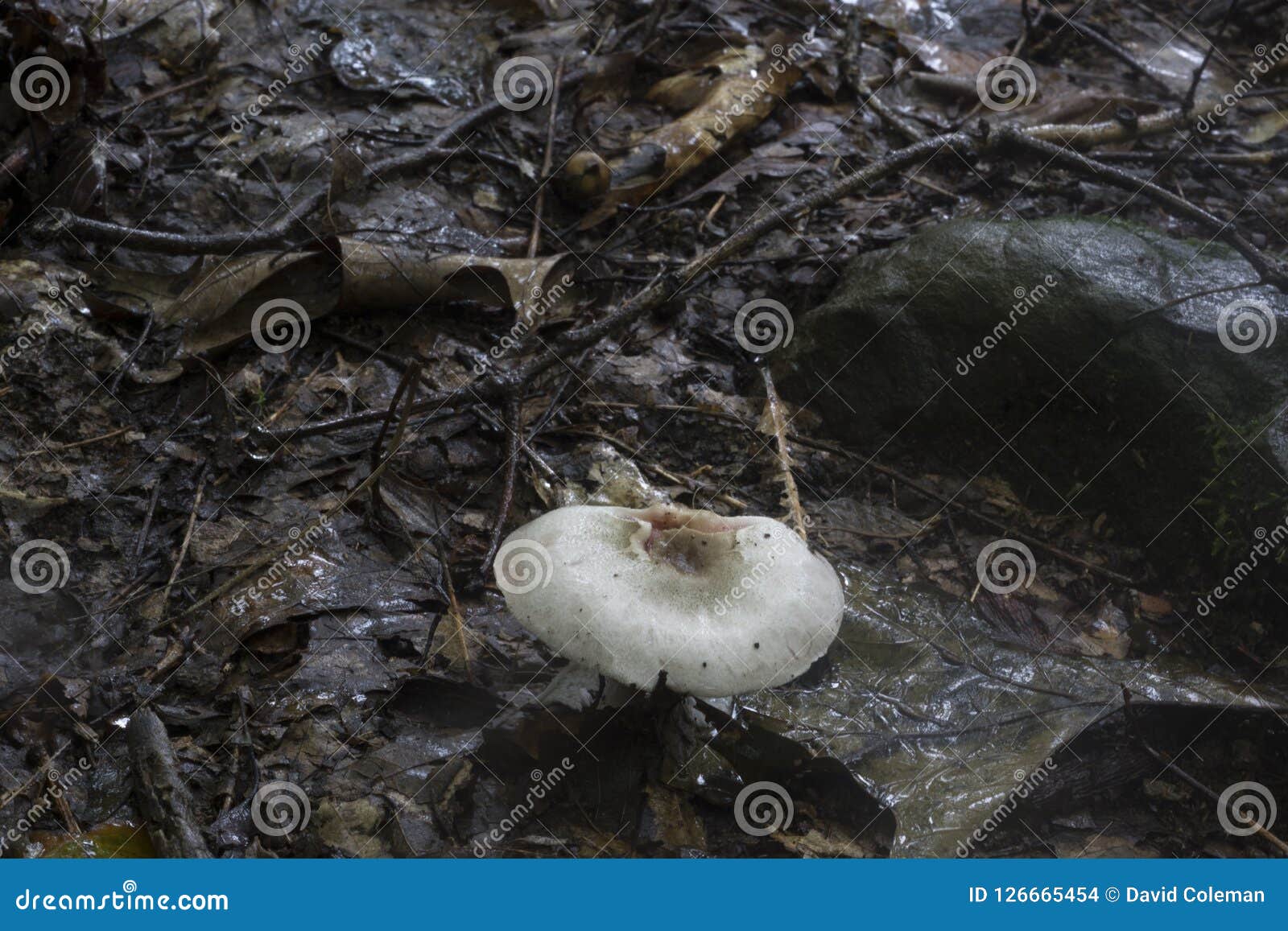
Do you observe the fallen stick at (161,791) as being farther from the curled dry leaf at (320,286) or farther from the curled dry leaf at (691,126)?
the curled dry leaf at (691,126)


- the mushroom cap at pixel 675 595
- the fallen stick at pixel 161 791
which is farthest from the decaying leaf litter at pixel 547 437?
the mushroom cap at pixel 675 595

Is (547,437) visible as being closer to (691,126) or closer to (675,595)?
(675,595)

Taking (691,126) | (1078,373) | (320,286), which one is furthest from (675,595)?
(691,126)

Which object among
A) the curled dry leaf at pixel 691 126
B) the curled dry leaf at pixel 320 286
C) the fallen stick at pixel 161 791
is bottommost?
the fallen stick at pixel 161 791

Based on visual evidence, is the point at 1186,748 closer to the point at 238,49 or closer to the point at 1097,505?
the point at 1097,505

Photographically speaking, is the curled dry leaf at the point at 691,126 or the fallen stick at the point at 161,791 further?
the curled dry leaf at the point at 691,126

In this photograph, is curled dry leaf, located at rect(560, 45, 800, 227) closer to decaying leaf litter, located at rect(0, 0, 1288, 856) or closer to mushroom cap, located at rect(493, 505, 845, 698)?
decaying leaf litter, located at rect(0, 0, 1288, 856)

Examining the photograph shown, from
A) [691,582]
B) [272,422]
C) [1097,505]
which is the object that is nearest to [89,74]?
[272,422]
